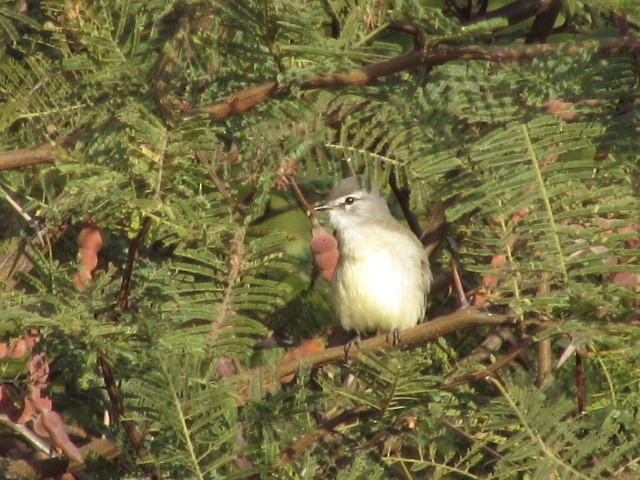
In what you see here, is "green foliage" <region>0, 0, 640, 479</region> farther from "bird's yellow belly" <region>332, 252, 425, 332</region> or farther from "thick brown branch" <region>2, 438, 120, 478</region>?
"bird's yellow belly" <region>332, 252, 425, 332</region>

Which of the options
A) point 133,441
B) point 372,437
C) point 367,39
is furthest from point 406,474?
point 367,39

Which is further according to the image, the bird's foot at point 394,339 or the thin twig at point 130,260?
the bird's foot at point 394,339

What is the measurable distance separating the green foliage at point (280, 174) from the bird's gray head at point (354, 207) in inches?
72.1

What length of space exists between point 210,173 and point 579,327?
829mm

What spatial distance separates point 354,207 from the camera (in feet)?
15.4

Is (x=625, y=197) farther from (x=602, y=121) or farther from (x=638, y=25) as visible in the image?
(x=638, y=25)

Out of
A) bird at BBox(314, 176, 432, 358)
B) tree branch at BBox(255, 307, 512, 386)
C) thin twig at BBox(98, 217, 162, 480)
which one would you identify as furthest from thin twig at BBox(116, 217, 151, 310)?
bird at BBox(314, 176, 432, 358)

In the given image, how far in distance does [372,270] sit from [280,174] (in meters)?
1.85

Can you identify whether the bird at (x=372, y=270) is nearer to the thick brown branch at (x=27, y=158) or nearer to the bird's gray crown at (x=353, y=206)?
the bird's gray crown at (x=353, y=206)

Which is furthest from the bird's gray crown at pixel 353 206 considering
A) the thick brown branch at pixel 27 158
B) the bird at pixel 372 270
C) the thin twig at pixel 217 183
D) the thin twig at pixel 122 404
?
the thick brown branch at pixel 27 158

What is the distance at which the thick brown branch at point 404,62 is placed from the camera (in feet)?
7.22

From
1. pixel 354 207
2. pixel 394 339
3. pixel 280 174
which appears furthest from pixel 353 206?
pixel 394 339

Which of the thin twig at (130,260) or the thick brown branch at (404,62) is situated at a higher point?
the thick brown branch at (404,62)

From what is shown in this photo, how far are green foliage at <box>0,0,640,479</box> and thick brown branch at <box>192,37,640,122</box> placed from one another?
2cm
